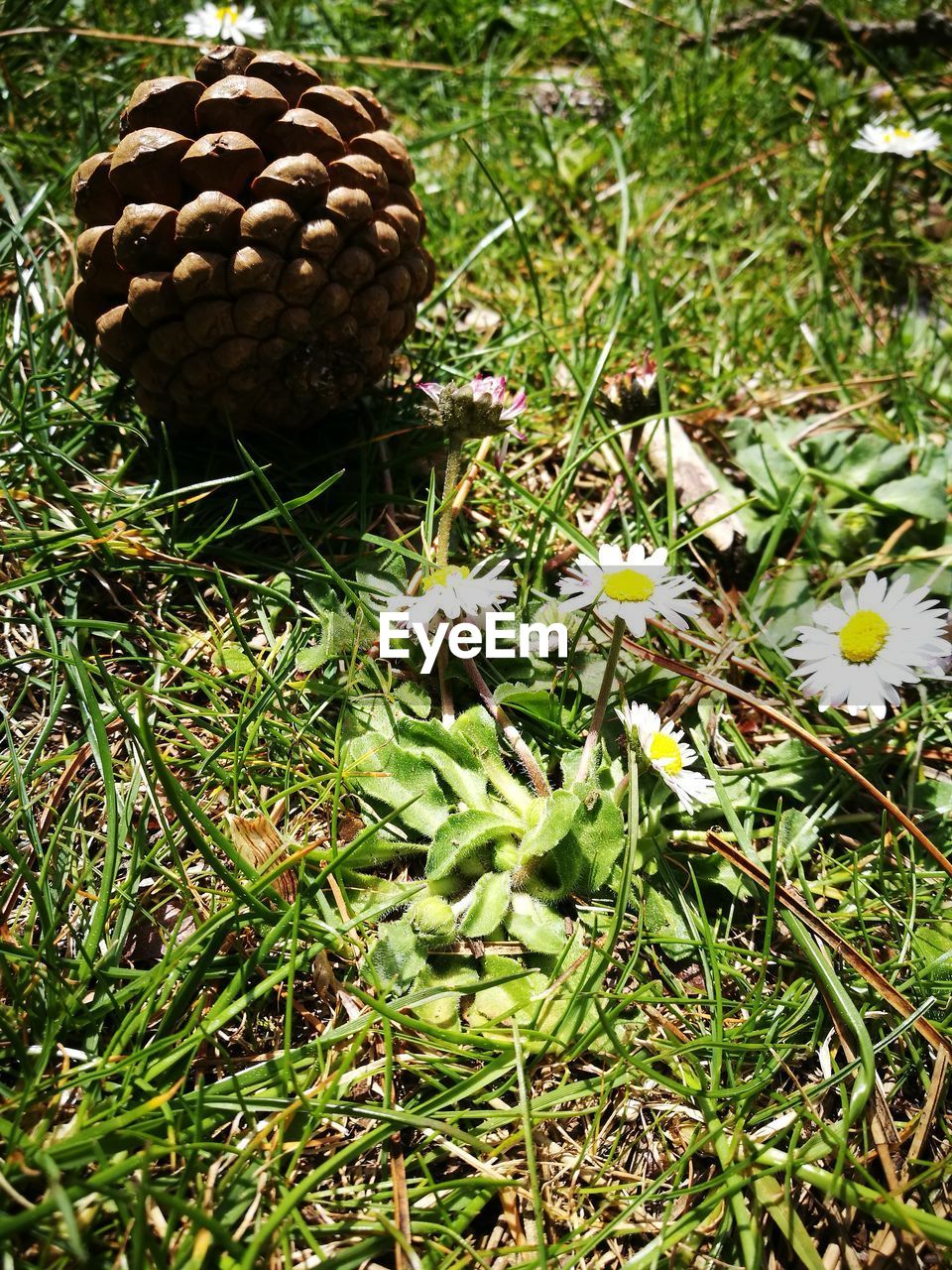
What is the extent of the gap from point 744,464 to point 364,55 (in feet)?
5.71

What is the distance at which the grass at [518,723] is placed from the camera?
1.22 meters

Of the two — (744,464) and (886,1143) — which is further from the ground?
(744,464)

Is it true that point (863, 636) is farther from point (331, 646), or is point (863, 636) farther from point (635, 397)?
point (331, 646)

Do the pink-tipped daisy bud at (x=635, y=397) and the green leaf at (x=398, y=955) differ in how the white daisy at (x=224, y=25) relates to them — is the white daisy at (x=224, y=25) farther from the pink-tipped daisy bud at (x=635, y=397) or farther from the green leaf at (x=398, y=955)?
the green leaf at (x=398, y=955)

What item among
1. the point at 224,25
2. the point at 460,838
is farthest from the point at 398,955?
the point at 224,25

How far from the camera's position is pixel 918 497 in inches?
78.2

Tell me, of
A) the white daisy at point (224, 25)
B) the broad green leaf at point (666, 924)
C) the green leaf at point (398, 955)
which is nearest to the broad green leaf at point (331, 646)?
the green leaf at point (398, 955)

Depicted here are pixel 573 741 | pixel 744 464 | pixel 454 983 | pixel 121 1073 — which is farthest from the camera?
pixel 744 464

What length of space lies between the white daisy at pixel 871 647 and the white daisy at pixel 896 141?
156 cm

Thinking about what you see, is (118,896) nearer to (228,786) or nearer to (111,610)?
(228,786)

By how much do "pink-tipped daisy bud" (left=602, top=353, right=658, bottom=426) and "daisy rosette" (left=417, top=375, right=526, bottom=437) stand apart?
381mm

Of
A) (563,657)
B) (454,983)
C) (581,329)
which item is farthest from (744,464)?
(454,983)

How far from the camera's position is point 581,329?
2.21 metres

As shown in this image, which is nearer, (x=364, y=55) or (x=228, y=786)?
(x=228, y=786)
